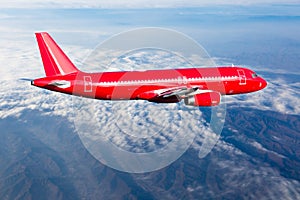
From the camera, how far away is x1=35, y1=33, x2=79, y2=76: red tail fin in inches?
2156

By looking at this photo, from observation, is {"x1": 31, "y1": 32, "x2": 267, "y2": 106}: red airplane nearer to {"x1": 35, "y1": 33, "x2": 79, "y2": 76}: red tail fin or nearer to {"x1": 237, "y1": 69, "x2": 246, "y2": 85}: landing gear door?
{"x1": 35, "y1": 33, "x2": 79, "y2": 76}: red tail fin

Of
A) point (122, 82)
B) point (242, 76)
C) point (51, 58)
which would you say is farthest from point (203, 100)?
point (51, 58)

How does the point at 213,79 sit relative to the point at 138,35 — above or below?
below

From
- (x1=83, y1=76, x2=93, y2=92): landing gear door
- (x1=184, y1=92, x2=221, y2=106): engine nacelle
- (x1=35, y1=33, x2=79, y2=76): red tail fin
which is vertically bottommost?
(x1=184, y1=92, x2=221, y2=106): engine nacelle

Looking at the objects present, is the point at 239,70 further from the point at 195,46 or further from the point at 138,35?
the point at 138,35

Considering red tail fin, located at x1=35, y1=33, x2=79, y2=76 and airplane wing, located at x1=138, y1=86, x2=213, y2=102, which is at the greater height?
red tail fin, located at x1=35, y1=33, x2=79, y2=76

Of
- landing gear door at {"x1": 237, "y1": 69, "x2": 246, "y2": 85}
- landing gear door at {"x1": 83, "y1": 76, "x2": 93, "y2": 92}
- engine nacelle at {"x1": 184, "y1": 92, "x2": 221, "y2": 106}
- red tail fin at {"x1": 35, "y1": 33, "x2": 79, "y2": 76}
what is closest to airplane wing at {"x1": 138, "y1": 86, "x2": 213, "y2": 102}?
engine nacelle at {"x1": 184, "y1": 92, "x2": 221, "y2": 106}

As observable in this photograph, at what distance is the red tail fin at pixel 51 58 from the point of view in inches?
2156

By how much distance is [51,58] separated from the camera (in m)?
54.9

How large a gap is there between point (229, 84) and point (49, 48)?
3412cm

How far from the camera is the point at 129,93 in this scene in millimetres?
52344

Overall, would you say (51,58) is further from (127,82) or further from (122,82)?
(127,82)

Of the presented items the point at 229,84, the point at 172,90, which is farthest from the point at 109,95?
the point at 229,84

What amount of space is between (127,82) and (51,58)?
48.6 ft
